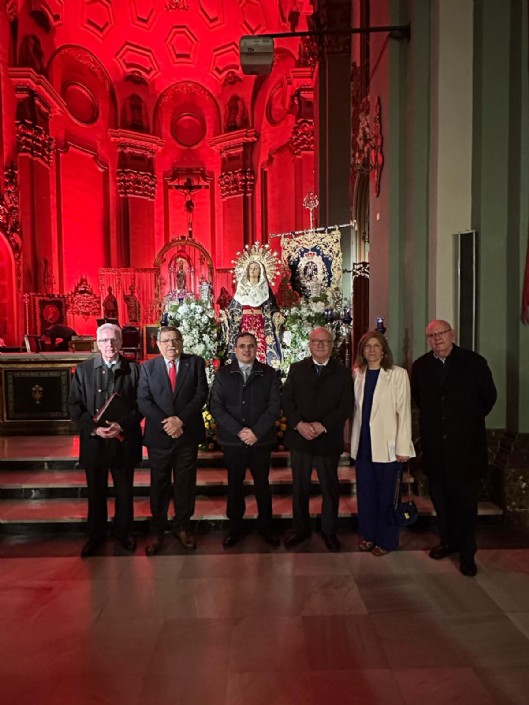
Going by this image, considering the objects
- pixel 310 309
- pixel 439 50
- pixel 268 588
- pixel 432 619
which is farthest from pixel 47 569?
pixel 439 50

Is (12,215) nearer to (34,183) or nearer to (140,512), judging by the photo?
(34,183)

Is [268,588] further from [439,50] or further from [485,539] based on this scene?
[439,50]

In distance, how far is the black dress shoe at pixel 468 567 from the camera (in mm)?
3779

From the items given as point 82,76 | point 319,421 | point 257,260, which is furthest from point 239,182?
point 319,421

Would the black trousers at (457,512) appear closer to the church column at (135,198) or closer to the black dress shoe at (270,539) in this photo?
the black dress shoe at (270,539)

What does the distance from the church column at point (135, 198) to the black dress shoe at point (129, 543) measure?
16952 millimetres

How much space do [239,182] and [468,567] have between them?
18.9 m

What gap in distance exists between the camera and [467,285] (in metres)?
5.03

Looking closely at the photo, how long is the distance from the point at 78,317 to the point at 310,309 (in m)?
13.1

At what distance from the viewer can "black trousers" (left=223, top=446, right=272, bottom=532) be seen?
4.32 meters

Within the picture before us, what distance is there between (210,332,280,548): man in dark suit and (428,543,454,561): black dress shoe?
1301 mm

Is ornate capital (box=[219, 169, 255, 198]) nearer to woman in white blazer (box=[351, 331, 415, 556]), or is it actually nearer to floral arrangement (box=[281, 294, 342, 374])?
floral arrangement (box=[281, 294, 342, 374])

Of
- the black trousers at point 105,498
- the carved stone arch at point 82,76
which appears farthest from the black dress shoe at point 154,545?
the carved stone arch at point 82,76

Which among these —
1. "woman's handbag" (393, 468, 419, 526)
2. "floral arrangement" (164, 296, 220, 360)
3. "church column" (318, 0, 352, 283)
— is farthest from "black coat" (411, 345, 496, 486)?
"church column" (318, 0, 352, 283)
